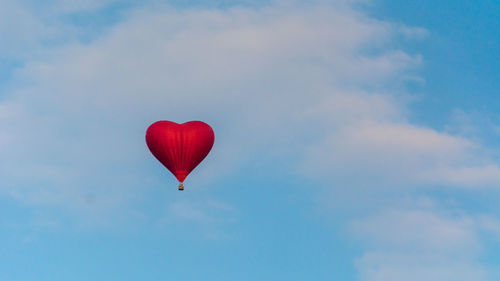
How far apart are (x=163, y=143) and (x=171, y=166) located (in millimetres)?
2152

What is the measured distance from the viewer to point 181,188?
423 feet

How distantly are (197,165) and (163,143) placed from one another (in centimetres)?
394

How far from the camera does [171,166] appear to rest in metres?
130

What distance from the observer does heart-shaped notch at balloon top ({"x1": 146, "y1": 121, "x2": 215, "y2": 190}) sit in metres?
129

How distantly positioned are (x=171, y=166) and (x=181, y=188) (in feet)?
6.79

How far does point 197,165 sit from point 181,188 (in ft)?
9.65

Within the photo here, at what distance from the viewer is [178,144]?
129m

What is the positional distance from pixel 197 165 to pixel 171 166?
253 centimetres

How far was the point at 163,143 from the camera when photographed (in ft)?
422

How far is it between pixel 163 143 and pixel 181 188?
403cm

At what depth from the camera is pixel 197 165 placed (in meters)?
131

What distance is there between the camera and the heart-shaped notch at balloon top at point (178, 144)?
12875 cm
